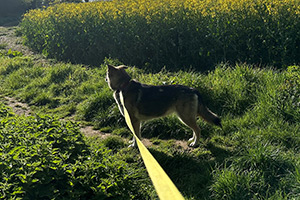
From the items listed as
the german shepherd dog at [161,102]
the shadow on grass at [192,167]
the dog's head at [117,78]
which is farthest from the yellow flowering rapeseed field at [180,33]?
the shadow on grass at [192,167]

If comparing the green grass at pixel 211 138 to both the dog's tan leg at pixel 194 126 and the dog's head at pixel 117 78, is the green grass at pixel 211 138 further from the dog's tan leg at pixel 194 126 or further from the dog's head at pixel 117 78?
the dog's head at pixel 117 78

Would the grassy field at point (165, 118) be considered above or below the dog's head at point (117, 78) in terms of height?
below

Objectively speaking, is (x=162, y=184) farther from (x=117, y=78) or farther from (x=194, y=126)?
(x=117, y=78)

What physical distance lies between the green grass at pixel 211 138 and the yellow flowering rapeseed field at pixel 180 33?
1.48 meters

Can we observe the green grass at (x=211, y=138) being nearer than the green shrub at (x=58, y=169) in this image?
No

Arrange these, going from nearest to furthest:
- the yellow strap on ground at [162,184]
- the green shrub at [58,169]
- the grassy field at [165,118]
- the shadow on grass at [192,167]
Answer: the yellow strap on ground at [162,184], the green shrub at [58,169], the grassy field at [165,118], the shadow on grass at [192,167]

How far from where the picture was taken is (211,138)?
5.00 metres

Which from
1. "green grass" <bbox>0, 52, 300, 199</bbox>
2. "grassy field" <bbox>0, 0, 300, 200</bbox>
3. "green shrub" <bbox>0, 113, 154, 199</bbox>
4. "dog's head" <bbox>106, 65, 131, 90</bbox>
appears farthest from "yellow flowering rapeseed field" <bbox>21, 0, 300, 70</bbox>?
"green shrub" <bbox>0, 113, 154, 199</bbox>

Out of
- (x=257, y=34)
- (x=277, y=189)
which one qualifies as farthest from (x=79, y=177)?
(x=257, y=34)

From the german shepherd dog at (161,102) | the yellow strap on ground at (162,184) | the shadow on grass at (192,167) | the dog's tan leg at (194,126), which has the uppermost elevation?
the yellow strap on ground at (162,184)

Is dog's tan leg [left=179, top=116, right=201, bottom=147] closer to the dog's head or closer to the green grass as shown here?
the green grass

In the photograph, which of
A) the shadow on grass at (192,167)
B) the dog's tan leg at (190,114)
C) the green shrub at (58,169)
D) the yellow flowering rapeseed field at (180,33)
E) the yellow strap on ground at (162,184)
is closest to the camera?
the yellow strap on ground at (162,184)

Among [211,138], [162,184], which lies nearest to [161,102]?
[211,138]

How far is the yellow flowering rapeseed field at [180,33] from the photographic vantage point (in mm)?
7555
